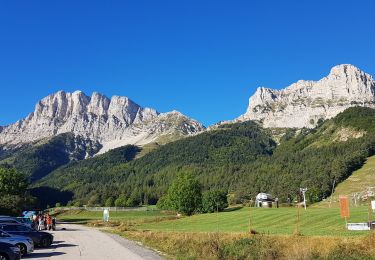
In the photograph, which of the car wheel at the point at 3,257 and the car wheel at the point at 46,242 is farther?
the car wheel at the point at 46,242

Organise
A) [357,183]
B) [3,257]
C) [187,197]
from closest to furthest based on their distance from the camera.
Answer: [3,257] → [187,197] → [357,183]

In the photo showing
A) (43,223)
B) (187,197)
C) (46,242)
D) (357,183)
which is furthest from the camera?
(357,183)

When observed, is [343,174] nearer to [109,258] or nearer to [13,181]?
[13,181]

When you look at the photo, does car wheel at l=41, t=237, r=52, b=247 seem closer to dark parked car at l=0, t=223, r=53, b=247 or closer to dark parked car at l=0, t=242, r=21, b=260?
dark parked car at l=0, t=223, r=53, b=247

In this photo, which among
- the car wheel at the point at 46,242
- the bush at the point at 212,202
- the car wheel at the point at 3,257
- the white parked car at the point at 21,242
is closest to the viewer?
the car wheel at the point at 3,257

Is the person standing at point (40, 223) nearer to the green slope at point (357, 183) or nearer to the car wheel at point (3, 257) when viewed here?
the car wheel at point (3, 257)

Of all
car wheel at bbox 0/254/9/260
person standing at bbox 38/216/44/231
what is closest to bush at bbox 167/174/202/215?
person standing at bbox 38/216/44/231

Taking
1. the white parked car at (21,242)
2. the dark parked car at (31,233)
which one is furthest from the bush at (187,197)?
the white parked car at (21,242)

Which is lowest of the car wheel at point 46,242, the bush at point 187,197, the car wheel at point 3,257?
the car wheel at point 46,242

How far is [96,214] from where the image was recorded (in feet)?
559

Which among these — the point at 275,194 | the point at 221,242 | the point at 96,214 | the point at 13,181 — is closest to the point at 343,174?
the point at 275,194

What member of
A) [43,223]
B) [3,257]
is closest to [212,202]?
[43,223]

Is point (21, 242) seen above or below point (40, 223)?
above

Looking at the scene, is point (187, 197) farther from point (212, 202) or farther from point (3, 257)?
point (3, 257)
